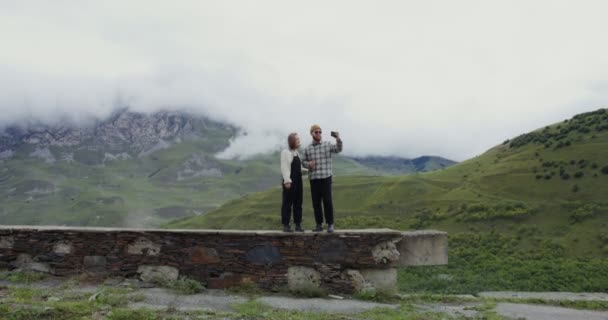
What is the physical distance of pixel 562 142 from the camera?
6156 cm

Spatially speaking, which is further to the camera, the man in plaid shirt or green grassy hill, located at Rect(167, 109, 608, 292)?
green grassy hill, located at Rect(167, 109, 608, 292)

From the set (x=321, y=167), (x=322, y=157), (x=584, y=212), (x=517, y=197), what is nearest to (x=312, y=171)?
(x=321, y=167)

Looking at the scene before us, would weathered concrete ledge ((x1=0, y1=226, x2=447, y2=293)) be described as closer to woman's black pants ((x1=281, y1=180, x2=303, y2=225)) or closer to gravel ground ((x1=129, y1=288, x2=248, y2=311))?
gravel ground ((x1=129, y1=288, x2=248, y2=311))

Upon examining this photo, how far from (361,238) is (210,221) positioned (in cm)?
8675

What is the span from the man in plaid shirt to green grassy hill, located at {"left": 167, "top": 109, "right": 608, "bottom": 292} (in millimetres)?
14244

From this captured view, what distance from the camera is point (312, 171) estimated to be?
10.1 meters

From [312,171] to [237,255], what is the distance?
7.35 ft

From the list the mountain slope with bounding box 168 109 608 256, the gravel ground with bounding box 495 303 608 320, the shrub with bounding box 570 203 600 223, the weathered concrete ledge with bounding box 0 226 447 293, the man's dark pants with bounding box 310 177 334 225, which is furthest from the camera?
the mountain slope with bounding box 168 109 608 256

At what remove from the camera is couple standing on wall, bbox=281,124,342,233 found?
10047 millimetres

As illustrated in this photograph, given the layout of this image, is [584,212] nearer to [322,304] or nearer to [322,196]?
[322,196]

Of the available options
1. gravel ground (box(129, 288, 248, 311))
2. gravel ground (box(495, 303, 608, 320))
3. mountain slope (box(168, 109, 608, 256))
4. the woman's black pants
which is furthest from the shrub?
gravel ground (box(129, 288, 248, 311))

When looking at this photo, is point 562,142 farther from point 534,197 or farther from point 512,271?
point 512,271

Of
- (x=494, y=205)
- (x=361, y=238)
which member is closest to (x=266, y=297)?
(x=361, y=238)

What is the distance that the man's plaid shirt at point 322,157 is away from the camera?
1007 centimetres
